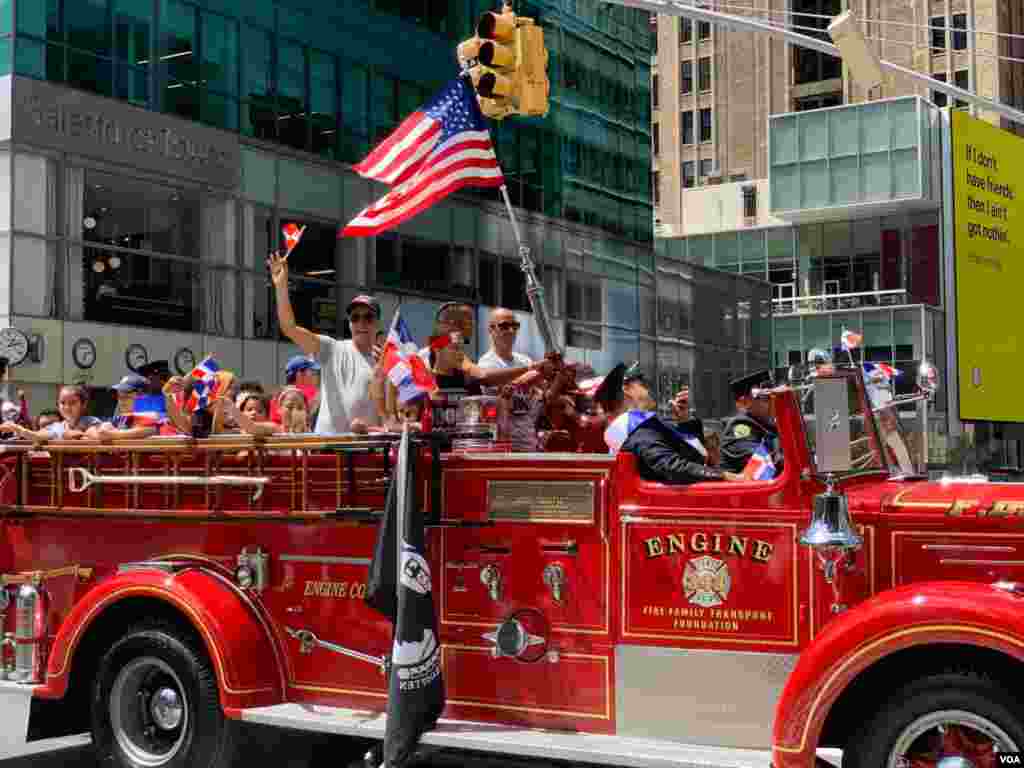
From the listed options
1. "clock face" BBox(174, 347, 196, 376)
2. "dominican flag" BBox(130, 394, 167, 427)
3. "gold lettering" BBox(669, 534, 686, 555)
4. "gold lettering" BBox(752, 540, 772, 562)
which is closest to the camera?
"gold lettering" BBox(752, 540, 772, 562)

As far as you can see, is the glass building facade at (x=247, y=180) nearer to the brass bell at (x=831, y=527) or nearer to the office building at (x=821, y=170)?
the office building at (x=821, y=170)

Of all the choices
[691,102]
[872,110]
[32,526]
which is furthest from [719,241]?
[32,526]

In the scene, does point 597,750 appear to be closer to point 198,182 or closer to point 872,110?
point 198,182

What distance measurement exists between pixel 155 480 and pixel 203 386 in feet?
2.33

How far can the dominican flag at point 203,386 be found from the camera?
8164 millimetres

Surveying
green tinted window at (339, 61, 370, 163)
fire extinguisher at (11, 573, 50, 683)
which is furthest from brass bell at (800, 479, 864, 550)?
green tinted window at (339, 61, 370, 163)

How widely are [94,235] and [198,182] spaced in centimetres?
252

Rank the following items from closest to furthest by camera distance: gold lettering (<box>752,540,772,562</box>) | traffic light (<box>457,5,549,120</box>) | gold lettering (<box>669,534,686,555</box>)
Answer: gold lettering (<box>752,540,772,562</box>) → gold lettering (<box>669,534,686,555</box>) → traffic light (<box>457,5,549,120</box>)

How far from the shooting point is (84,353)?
24875 mm

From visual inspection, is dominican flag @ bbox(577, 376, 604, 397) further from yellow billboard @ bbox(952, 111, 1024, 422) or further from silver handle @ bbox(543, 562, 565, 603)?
yellow billboard @ bbox(952, 111, 1024, 422)

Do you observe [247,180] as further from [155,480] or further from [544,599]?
[544,599]

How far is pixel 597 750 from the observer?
607 centimetres

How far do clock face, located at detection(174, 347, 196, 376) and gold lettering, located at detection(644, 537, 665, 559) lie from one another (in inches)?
851

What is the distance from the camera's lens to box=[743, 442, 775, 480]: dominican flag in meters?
6.38
